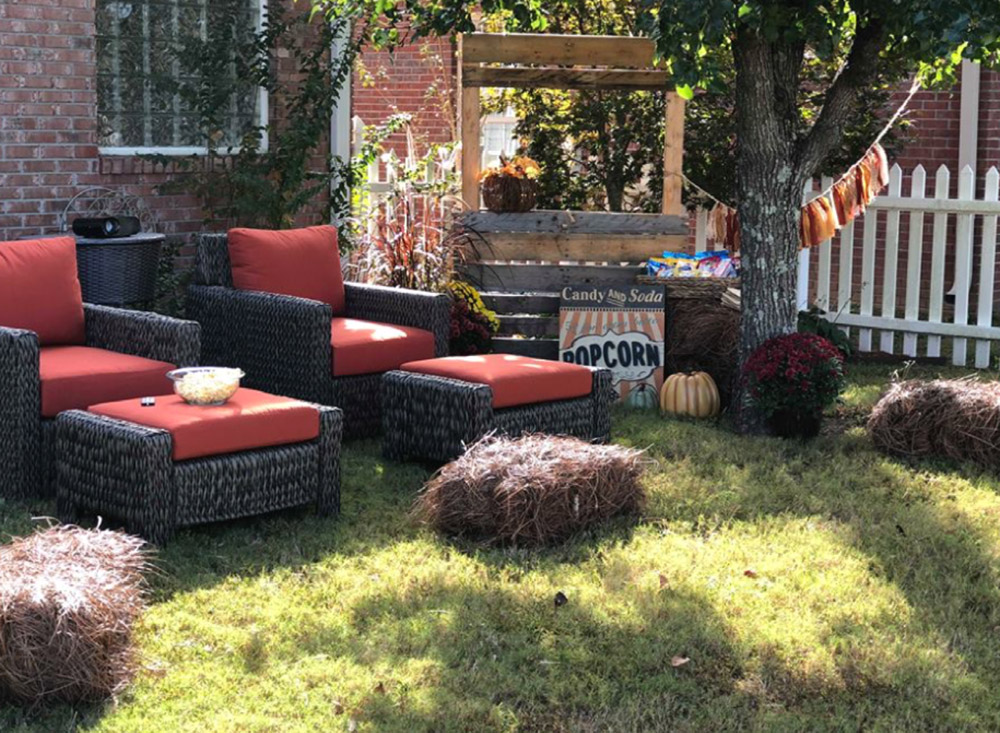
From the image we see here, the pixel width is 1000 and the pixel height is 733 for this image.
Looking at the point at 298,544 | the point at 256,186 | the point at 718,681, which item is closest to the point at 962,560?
the point at 718,681

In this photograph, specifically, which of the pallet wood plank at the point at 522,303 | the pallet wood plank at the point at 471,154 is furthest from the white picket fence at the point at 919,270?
the pallet wood plank at the point at 471,154

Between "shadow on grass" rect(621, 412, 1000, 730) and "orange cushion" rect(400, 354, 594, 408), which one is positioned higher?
"orange cushion" rect(400, 354, 594, 408)

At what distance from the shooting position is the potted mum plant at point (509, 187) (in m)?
8.02

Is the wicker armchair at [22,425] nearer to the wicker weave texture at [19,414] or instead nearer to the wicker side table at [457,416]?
the wicker weave texture at [19,414]

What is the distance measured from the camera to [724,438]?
6.77 meters

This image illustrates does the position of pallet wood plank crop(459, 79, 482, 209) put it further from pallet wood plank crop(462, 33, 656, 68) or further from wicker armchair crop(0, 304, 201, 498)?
wicker armchair crop(0, 304, 201, 498)

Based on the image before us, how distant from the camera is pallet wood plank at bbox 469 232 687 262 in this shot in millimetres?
8055

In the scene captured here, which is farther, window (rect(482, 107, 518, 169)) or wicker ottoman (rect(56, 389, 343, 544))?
window (rect(482, 107, 518, 169))

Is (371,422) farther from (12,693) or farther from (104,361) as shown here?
(12,693)

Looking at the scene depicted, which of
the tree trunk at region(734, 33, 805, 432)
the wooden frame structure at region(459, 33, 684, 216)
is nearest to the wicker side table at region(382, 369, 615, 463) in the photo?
the tree trunk at region(734, 33, 805, 432)

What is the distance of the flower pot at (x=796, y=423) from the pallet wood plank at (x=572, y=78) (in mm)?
2213

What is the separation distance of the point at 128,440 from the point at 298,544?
672 millimetres

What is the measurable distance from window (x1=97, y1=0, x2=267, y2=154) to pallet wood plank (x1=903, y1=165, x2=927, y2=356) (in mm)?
3955

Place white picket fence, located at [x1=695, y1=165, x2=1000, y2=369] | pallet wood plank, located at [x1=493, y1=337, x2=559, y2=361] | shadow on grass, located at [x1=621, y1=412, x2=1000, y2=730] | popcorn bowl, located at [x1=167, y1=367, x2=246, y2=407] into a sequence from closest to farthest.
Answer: shadow on grass, located at [x1=621, y1=412, x2=1000, y2=730] < popcorn bowl, located at [x1=167, y1=367, x2=246, y2=407] < pallet wood plank, located at [x1=493, y1=337, x2=559, y2=361] < white picket fence, located at [x1=695, y1=165, x2=1000, y2=369]
